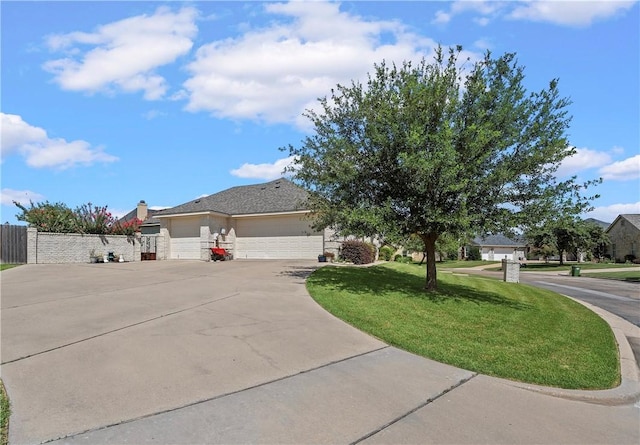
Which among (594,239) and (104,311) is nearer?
(104,311)

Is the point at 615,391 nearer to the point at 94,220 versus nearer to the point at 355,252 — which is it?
the point at 355,252

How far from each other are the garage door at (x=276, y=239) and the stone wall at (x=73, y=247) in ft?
21.2

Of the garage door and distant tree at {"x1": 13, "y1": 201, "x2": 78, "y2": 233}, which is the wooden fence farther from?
the garage door

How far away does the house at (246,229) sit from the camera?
24531 millimetres

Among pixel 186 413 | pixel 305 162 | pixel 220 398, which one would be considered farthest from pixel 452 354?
pixel 305 162

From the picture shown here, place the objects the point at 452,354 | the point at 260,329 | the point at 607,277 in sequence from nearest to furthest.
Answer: the point at 452,354, the point at 260,329, the point at 607,277

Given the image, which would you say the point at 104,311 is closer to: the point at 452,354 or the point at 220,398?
the point at 220,398

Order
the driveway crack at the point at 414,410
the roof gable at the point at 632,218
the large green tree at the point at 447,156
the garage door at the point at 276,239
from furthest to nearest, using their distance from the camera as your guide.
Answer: the roof gable at the point at 632,218 < the garage door at the point at 276,239 < the large green tree at the point at 447,156 < the driveway crack at the point at 414,410

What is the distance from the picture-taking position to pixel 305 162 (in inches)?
542

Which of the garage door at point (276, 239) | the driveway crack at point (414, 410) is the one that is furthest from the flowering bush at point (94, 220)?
the driveway crack at point (414, 410)

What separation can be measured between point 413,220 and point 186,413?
8.56m

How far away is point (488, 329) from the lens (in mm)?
8234

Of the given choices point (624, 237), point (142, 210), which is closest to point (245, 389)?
point (142, 210)

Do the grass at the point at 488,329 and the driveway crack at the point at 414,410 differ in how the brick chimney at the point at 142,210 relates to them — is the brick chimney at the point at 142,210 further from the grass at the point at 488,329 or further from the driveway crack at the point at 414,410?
the driveway crack at the point at 414,410
